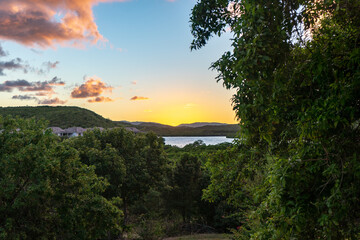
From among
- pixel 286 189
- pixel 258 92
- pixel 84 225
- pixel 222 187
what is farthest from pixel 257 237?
pixel 84 225

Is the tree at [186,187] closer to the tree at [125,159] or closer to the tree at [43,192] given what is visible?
the tree at [125,159]

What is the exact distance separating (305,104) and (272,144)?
6.41 feet

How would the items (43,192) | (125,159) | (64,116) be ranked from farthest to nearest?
(64,116), (125,159), (43,192)

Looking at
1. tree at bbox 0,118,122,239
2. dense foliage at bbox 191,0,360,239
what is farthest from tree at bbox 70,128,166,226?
dense foliage at bbox 191,0,360,239

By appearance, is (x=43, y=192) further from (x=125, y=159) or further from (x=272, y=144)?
(x=125, y=159)

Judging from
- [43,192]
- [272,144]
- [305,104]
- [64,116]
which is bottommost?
[43,192]

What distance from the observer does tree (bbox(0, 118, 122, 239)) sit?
1022 cm

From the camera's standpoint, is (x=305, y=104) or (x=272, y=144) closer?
(x=305, y=104)

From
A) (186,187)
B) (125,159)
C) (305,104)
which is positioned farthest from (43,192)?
(186,187)

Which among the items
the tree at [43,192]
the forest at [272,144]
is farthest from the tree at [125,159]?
the tree at [43,192]

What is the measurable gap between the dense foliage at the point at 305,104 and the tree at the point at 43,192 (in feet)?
29.1

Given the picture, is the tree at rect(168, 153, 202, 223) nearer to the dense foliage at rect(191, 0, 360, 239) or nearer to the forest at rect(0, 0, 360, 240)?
the forest at rect(0, 0, 360, 240)

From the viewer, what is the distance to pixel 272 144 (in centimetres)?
617

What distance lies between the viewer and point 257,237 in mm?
4477
